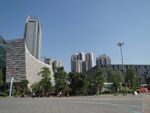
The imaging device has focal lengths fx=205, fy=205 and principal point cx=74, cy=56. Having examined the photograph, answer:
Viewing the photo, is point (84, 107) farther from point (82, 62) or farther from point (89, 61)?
point (82, 62)

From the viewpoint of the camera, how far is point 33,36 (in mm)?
179875

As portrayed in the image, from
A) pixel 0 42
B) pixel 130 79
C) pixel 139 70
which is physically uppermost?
pixel 0 42

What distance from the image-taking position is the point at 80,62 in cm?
17862

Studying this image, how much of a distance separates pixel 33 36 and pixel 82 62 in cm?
4871

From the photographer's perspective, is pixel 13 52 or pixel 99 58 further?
pixel 99 58

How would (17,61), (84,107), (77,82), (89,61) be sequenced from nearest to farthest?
(84,107)
(77,82)
(17,61)
(89,61)

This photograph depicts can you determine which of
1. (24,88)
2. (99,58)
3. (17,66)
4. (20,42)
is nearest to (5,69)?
(17,66)

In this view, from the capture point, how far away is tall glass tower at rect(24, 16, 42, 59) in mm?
179875

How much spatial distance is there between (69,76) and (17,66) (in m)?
60.6

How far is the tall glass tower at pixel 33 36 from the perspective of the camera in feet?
590

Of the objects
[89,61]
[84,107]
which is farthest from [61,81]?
[89,61]

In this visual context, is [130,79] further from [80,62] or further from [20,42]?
[80,62]

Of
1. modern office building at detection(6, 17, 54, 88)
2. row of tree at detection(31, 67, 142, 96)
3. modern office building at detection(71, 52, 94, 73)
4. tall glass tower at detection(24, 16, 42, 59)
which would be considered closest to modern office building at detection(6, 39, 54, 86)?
modern office building at detection(6, 17, 54, 88)

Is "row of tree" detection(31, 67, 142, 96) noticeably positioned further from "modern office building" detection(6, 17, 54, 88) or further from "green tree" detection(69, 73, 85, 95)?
"modern office building" detection(6, 17, 54, 88)
